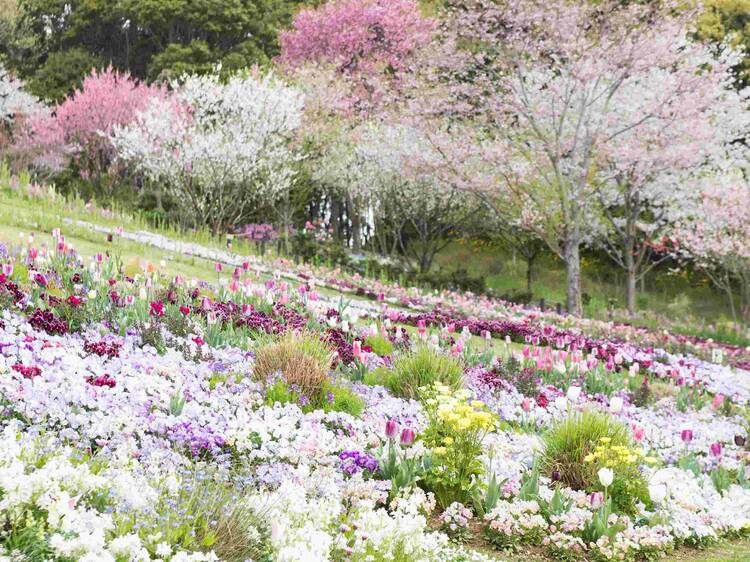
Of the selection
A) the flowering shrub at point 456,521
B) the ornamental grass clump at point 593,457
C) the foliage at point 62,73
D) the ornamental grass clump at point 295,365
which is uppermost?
the foliage at point 62,73

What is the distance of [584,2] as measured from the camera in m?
18.4

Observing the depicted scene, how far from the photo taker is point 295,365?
657cm

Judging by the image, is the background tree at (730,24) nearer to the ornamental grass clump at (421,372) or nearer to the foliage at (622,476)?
the ornamental grass clump at (421,372)

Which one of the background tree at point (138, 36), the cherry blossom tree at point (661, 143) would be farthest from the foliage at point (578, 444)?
the background tree at point (138, 36)

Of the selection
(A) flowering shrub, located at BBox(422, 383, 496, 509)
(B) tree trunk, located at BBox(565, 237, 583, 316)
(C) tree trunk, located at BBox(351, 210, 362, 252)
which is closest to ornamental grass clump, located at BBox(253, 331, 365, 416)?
(A) flowering shrub, located at BBox(422, 383, 496, 509)

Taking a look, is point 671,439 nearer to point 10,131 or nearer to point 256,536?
point 256,536

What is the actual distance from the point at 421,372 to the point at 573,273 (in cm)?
1123

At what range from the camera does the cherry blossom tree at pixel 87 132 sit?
25.6m

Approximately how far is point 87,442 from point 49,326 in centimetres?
257

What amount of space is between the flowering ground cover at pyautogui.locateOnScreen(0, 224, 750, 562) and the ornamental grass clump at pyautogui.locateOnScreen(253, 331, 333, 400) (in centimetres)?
2

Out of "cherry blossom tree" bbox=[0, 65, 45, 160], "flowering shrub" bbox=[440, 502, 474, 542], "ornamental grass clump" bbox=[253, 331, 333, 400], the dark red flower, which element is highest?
"cherry blossom tree" bbox=[0, 65, 45, 160]

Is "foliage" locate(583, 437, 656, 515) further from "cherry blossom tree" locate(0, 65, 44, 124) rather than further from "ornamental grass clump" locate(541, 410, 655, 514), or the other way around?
"cherry blossom tree" locate(0, 65, 44, 124)

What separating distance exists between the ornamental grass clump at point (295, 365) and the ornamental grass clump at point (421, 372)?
3.03ft

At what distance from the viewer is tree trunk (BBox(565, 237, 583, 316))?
1769cm
